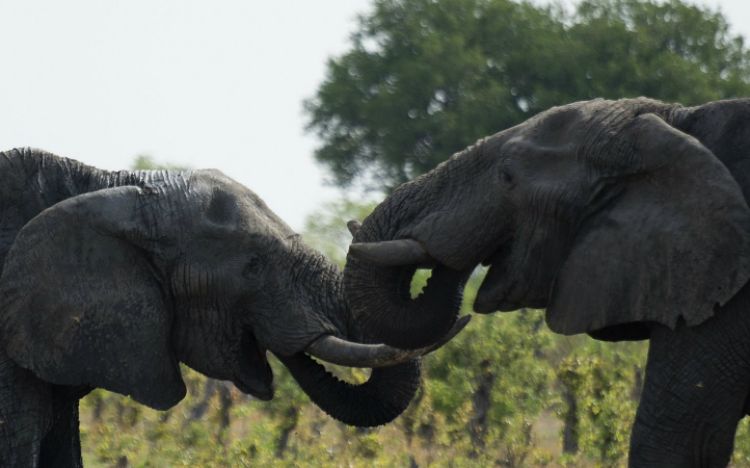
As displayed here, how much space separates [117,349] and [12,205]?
84 cm

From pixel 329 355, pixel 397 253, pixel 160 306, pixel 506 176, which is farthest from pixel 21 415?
pixel 506 176

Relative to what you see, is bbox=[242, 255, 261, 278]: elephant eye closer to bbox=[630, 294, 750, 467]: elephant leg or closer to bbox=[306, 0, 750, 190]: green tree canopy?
bbox=[630, 294, 750, 467]: elephant leg

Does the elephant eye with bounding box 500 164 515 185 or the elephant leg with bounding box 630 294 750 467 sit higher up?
the elephant eye with bounding box 500 164 515 185

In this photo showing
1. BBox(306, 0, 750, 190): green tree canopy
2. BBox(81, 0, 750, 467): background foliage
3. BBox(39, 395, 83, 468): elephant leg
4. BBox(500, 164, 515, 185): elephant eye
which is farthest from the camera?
BBox(306, 0, 750, 190): green tree canopy

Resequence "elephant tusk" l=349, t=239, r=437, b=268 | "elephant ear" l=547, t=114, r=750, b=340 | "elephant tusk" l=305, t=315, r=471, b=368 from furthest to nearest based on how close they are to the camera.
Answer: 1. "elephant tusk" l=305, t=315, r=471, b=368
2. "elephant tusk" l=349, t=239, r=437, b=268
3. "elephant ear" l=547, t=114, r=750, b=340

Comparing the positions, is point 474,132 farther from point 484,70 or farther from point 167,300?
point 167,300

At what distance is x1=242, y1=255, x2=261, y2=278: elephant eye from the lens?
8.89 meters

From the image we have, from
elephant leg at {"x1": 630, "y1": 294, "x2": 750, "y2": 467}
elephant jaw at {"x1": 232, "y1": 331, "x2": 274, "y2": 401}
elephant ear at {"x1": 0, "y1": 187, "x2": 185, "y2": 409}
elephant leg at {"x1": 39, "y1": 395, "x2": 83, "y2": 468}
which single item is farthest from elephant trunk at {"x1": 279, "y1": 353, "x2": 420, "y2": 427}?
elephant leg at {"x1": 630, "y1": 294, "x2": 750, "y2": 467}

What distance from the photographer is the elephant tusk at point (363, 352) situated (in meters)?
8.29

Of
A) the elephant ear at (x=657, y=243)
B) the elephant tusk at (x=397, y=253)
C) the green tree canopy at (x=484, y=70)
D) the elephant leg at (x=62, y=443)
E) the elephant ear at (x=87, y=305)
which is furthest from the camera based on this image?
the green tree canopy at (x=484, y=70)

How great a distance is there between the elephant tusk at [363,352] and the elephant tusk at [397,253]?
0.33 meters

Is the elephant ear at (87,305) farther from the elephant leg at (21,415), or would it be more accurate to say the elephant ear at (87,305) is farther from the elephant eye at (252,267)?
the elephant eye at (252,267)

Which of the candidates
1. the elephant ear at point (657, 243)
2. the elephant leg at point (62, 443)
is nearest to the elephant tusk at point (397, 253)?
the elephant ear at point (657, 243)

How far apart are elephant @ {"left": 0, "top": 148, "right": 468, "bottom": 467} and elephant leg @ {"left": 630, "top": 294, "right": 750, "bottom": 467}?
161 centimetres
